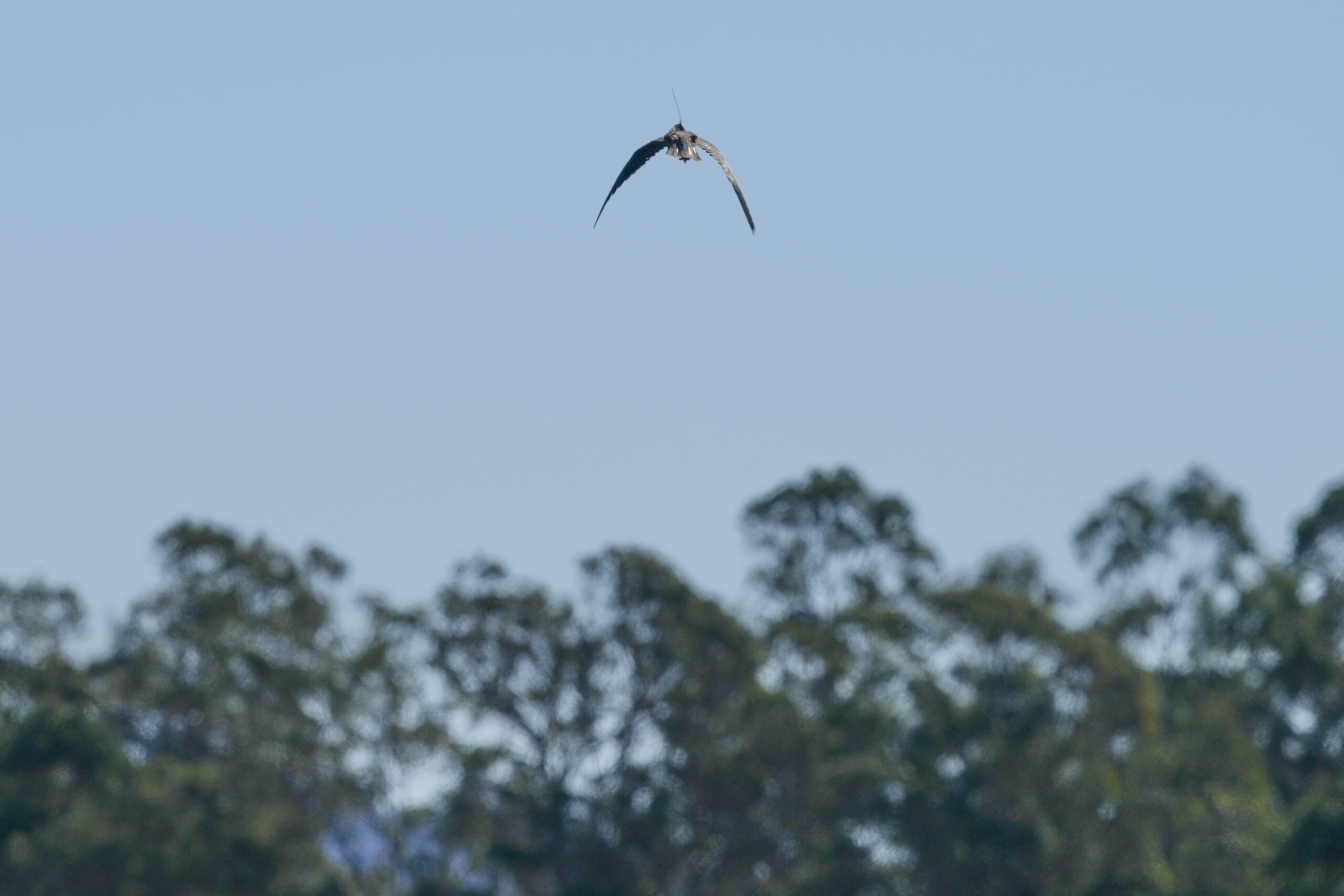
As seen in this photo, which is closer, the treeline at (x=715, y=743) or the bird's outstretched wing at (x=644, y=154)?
the bird's outstretched wing at (x=644, y=154)

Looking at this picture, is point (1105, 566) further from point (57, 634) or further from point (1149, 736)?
point (57, 634)

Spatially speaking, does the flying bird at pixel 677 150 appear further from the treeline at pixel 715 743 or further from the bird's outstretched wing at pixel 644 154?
the treeline at pixel 715 743

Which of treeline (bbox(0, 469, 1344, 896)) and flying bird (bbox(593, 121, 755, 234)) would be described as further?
treeline (bbox(0, 469, 1344, 896))

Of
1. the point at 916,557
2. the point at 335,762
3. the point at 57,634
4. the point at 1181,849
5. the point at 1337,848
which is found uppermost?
the point at 57,634

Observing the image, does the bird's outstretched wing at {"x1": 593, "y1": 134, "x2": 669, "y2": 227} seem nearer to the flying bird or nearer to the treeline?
the flying bird

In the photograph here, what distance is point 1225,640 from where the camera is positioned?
2368 inches

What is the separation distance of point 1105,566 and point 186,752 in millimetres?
30552

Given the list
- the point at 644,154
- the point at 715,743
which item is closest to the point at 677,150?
the point at 644,154

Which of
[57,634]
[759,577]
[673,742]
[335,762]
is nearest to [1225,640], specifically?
[759,577]

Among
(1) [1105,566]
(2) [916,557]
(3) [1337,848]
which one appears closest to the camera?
(3) [1337,848]

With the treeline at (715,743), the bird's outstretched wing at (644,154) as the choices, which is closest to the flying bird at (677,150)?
the bird's outstretched wing at (644,154)

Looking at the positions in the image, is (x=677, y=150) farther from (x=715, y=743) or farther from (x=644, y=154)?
(x=715, y=743)

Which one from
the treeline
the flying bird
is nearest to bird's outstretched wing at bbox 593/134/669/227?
the flying bird

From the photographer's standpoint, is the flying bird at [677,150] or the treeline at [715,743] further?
the treeline at [715,743]
